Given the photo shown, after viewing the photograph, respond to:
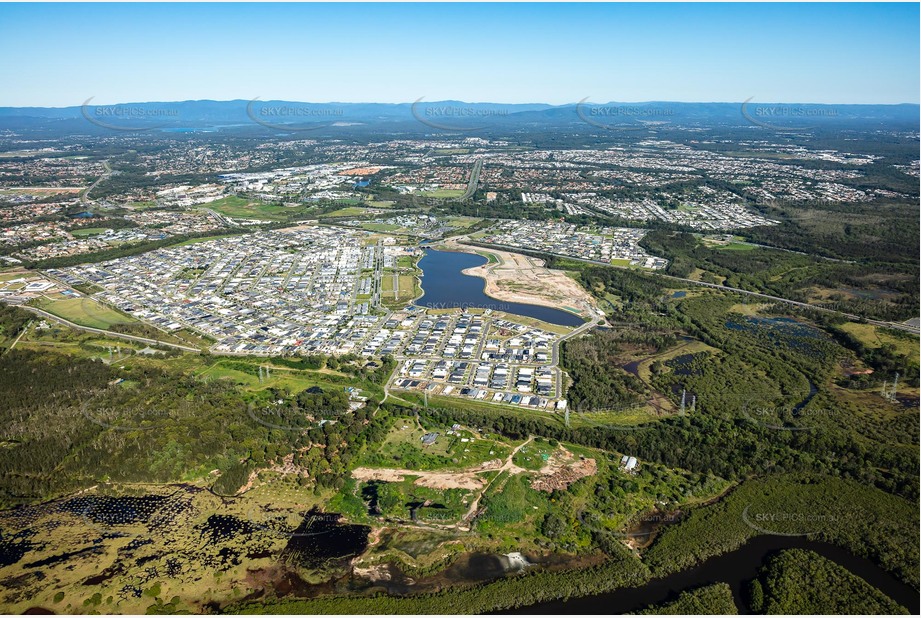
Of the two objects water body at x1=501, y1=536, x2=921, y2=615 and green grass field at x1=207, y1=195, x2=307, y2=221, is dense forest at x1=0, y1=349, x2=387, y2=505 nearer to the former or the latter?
water body at x1=501, y1=536, x2=921, y2=615

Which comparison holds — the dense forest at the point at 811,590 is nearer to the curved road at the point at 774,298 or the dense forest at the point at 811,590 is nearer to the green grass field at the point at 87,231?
the curved road at the point at 774,298

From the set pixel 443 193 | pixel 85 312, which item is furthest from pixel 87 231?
pixel 443 193

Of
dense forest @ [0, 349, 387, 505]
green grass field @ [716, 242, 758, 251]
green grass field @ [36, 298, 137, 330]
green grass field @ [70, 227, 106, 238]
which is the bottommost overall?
dense forest @ [0, 349, 387, 505]

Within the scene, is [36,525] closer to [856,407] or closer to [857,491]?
[857,491]

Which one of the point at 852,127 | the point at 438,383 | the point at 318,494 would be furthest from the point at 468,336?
the point at 852,127

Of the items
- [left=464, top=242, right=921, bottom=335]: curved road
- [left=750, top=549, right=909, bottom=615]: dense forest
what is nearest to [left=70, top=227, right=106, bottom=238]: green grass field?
[left=464, top=242, right=921, bottom=335]: curved road

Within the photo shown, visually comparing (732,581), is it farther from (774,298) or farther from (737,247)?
(737,247)
